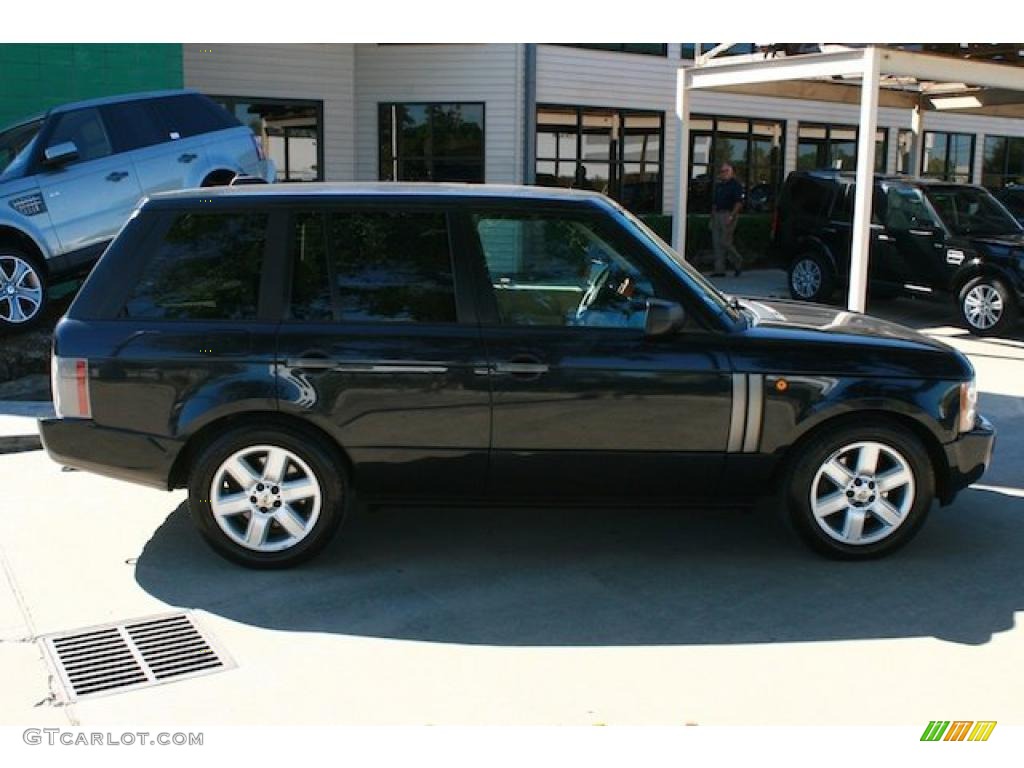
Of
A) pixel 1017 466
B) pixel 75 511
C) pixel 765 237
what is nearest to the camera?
pixel 75 511

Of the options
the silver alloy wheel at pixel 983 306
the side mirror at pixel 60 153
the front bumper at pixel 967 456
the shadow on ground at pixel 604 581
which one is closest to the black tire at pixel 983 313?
the silver alloy wheel at pixel 983 306

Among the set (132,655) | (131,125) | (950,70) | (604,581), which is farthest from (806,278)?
(132,655)

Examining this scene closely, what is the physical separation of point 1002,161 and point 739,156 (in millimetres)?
9541

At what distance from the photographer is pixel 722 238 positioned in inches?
673

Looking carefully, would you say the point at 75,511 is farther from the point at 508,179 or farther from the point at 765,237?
the point at 765,237

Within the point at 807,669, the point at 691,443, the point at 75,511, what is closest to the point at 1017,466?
the point at 691,443

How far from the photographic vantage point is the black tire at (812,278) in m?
14.0

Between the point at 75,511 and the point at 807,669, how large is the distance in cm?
404

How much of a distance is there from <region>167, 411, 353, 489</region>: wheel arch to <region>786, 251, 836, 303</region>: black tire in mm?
10540

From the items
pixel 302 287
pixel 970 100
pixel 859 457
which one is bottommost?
pixel 859 457

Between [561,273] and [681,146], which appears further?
[681,146]

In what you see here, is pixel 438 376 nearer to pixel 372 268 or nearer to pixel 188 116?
pixel 372 268

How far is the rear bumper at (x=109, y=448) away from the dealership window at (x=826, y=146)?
19.2m

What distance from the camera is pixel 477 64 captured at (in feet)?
56.3
